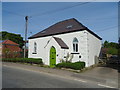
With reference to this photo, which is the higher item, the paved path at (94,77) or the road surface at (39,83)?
the road surface at (39,83)

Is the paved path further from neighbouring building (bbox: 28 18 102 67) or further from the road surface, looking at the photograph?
neighbouring building (bbox: 28 18 102 67)

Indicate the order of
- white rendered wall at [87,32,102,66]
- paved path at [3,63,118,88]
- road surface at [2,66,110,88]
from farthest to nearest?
white rendered wall at [87,32,102,66] < paved path at [3,63,118,88] < road surface at [2,66,110,88]

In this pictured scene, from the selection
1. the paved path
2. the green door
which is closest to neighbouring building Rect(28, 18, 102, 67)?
the green door

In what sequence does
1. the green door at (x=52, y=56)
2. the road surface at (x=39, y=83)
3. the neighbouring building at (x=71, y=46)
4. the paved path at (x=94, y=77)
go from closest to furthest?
the road surface at (x=39, y=83), the paved path at (x=94, y=77), the neighbouring building at (x=71, y=46), the green door at (x=52, y=56)

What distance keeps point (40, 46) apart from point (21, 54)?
7.44m

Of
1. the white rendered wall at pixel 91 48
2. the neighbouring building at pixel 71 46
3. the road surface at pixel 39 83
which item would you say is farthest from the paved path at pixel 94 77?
the white rendered wall at pixel 91 48

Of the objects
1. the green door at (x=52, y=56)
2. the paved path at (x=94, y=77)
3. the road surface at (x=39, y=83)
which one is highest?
the green door at (x=52, y=56)

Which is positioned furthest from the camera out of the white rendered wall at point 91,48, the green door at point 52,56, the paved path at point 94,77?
the green door at point 52,56

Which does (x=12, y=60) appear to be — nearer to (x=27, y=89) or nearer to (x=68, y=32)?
(x=68, y=32)

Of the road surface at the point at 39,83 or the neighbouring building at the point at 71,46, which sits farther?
the neighbouring building at the point at 71,46

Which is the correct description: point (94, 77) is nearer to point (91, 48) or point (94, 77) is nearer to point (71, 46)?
point (71, 46)

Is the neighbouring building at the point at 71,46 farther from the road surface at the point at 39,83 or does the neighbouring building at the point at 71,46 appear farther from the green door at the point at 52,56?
the road surface at the point at 39,83

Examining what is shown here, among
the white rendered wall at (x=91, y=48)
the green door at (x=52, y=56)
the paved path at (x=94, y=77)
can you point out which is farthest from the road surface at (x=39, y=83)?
the white rendered wall at (x=91, y=48)

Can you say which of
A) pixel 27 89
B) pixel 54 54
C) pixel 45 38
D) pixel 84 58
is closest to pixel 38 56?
pixel 45 38
